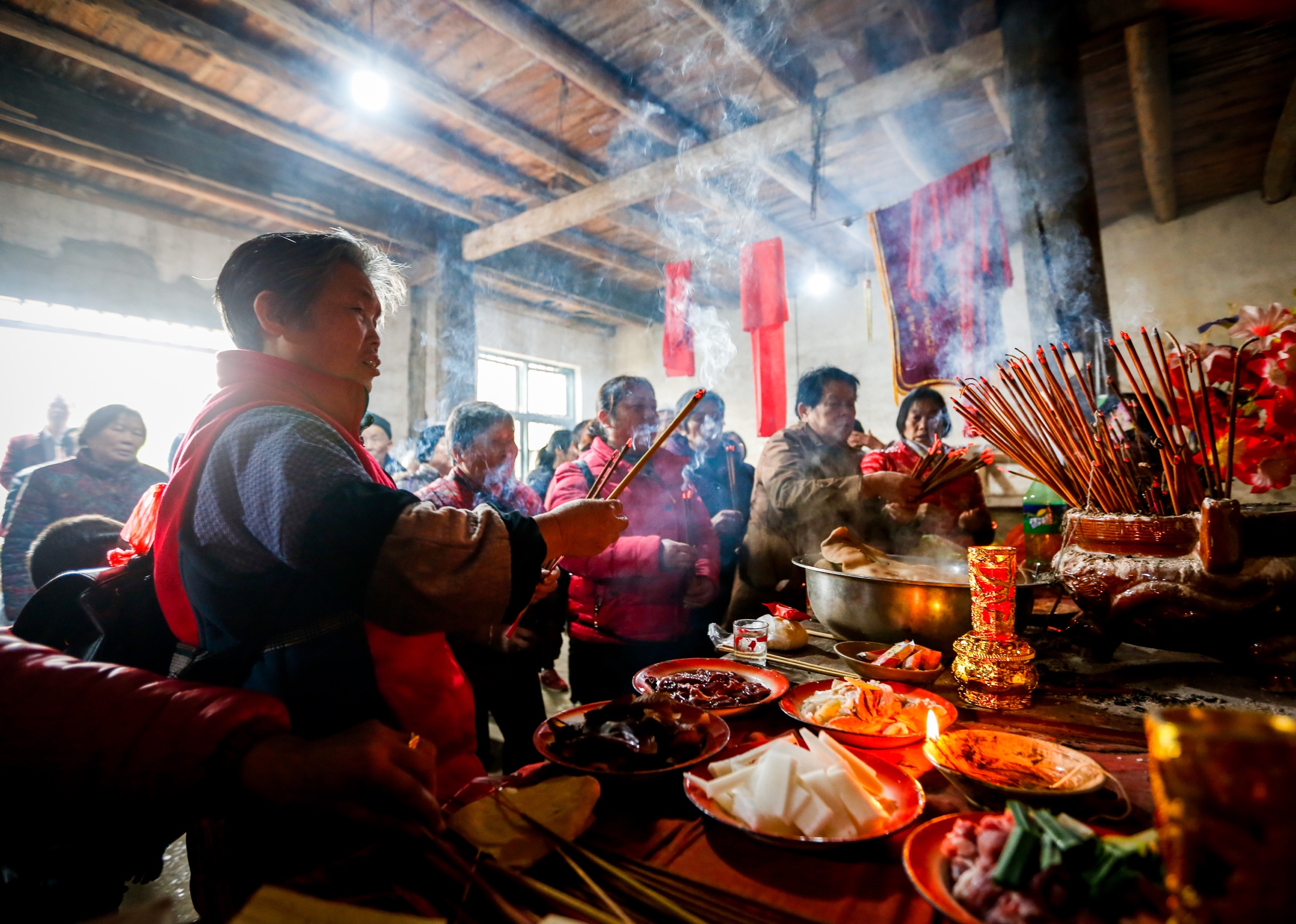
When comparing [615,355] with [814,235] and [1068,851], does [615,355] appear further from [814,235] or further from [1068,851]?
[1068,851]

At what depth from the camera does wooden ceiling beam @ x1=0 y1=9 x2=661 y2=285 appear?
408 centimetres

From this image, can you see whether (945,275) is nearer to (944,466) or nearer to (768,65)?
(768,65)

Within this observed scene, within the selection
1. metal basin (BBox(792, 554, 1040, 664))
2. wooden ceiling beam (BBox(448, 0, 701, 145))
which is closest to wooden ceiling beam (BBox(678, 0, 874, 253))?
wooden ceiling beam (BBox(448, 0, 701, 145))

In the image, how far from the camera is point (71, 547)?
8.02 ft

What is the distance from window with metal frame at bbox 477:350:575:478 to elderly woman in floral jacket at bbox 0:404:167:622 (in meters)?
6.31

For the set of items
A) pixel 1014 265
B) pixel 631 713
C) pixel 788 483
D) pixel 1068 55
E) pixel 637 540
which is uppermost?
pixel 1014 265

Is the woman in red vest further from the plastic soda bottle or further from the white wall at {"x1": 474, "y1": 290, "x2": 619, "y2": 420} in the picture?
the white wall at {"x1": 474, "y1": 290, "x2": 619, "y2": 420}

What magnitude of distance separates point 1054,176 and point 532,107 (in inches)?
166

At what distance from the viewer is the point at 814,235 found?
851 centimetres

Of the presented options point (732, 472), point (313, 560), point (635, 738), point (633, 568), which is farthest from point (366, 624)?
point (732, 472)

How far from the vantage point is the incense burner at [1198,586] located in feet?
5.03

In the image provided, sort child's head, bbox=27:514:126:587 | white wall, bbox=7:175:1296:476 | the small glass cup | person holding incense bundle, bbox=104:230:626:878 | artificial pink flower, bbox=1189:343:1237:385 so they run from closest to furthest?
person holding incense bundle, bbox=104:230:626:878, the small glass cup, artificial pink flower, bbox=1189:343:1237:385, child's head, bbox=27:514:126:587, white wall, bbox=7:175:1296:476

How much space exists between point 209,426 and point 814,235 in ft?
Result: 28.4

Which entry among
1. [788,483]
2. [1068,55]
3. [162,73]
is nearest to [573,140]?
[162,73]
